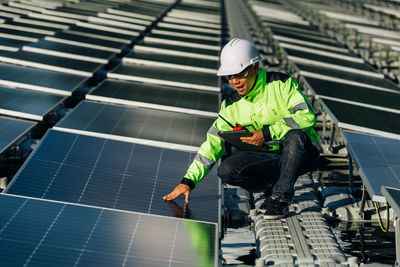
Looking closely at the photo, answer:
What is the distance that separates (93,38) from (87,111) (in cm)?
1108

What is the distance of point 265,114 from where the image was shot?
325 inches

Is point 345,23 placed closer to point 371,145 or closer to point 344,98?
point 344,98

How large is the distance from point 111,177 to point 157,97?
542 cm

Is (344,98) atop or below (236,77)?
below

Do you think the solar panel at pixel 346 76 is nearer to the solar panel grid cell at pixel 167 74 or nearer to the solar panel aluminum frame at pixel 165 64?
the solar panel aluminum frame at pixel 165 64

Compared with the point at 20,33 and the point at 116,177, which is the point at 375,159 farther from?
the point at 20,33

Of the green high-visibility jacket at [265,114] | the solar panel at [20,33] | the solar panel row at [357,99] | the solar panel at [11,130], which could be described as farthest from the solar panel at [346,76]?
the solar panel at [20,33]

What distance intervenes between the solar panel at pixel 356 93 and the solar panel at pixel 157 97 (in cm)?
320

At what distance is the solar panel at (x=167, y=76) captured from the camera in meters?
15.0

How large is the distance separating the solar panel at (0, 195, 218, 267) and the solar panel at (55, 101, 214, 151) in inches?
127

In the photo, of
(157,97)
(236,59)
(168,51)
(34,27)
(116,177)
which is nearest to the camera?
(236,59)

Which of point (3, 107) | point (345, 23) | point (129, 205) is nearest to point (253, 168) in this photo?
point (129, 205)

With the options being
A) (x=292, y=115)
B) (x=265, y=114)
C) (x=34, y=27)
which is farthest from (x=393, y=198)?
(x=34, y=27)

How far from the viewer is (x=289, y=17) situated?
130 ft
